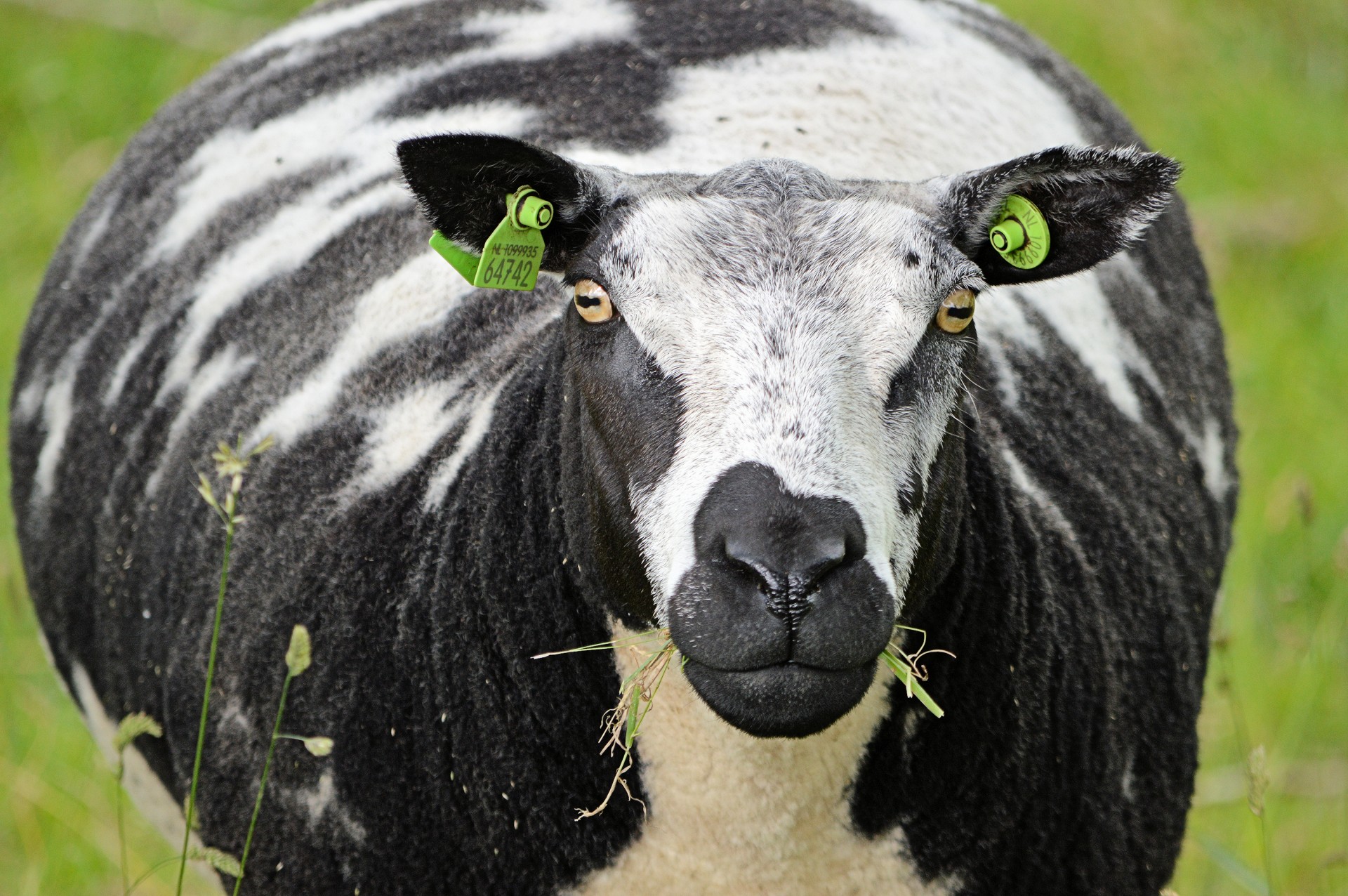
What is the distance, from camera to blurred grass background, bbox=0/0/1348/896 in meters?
4.73

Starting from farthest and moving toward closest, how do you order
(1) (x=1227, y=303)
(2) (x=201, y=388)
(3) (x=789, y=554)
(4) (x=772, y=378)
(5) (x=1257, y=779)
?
(1) (x=1227, y=303), (2) (x=201, y=388), (5) (x=1257, y=779), (4) (x=772, y=378), (3) (x=789, y=554)

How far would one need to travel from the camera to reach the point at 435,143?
2.60 metres

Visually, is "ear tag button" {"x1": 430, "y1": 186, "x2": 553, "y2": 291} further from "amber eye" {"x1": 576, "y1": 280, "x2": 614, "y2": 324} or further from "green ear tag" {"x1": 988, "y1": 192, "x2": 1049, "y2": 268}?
"green ear tag" {"x1": 988, "y1": 192, "x2": 1049, "y2": 268}

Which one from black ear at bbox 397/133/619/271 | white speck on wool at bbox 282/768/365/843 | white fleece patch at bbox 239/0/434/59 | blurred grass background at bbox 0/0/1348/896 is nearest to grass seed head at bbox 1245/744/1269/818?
blurred grass background at bbox 0/0/1348/896

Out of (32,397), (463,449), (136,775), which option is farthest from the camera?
(32,397)

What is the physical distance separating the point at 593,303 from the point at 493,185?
0.29m

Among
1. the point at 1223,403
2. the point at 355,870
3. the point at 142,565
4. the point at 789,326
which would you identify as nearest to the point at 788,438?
the point at 789,326

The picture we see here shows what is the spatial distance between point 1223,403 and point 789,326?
7.86 ft

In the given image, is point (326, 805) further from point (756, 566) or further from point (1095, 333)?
point (1095, 333)

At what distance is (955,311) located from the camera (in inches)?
101

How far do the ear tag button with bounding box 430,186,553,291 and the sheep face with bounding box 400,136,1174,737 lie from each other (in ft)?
0.09

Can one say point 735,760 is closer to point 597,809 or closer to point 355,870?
point 597,809

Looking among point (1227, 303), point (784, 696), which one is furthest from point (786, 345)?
point (1227, 303)

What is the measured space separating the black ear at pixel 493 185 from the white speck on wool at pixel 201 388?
1040 millimetres
